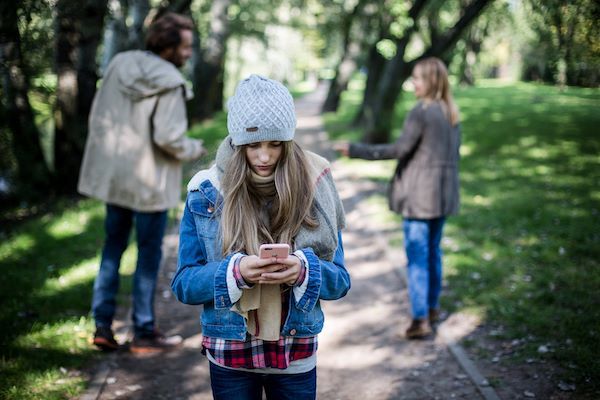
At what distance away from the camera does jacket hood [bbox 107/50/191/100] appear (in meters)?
4.30

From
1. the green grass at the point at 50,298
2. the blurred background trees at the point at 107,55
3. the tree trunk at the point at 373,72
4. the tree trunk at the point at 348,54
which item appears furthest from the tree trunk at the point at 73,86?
the tree trunk at the point at 348,54

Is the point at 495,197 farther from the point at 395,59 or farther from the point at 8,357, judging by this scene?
the point at 8,357

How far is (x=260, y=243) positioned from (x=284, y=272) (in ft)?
0.83

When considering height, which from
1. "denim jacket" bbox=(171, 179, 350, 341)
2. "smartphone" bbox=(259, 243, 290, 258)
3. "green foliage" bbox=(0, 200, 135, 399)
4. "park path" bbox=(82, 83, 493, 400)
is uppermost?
"smartphone" bbox=(259, 243, 290, 258)

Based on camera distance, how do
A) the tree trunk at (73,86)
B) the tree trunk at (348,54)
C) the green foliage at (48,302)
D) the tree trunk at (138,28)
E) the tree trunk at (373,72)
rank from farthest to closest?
the tree trunk at (348,54) → the tree trunk at (373,72) → the tree trunk at (138,28) → the tree trunk at (73,86) → the green foliage at (48,302)

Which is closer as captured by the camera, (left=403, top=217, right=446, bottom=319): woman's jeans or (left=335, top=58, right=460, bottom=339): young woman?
A: (left=335, top=58, right=460, bottom=339): young woman

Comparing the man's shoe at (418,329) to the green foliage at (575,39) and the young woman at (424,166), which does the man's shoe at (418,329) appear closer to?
the young woman at (424,166)

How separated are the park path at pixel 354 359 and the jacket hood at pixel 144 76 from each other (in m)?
2.06

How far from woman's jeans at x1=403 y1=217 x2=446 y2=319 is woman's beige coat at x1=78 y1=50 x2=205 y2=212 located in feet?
6.33

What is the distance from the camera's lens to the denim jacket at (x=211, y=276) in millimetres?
2229

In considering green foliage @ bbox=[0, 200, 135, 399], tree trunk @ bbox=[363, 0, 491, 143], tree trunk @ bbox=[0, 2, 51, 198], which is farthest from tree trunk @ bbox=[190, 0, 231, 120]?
green foliage @ bbox=[0, 200, 135, 399]

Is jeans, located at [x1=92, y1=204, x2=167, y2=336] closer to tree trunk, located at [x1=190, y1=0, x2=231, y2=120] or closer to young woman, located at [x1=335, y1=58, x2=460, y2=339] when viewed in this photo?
young woman, located at [x1=335, y1=58, x2=460, y2=339]

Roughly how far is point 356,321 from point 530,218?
4036 millimetres

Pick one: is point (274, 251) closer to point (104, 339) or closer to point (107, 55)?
point (104, 339)
